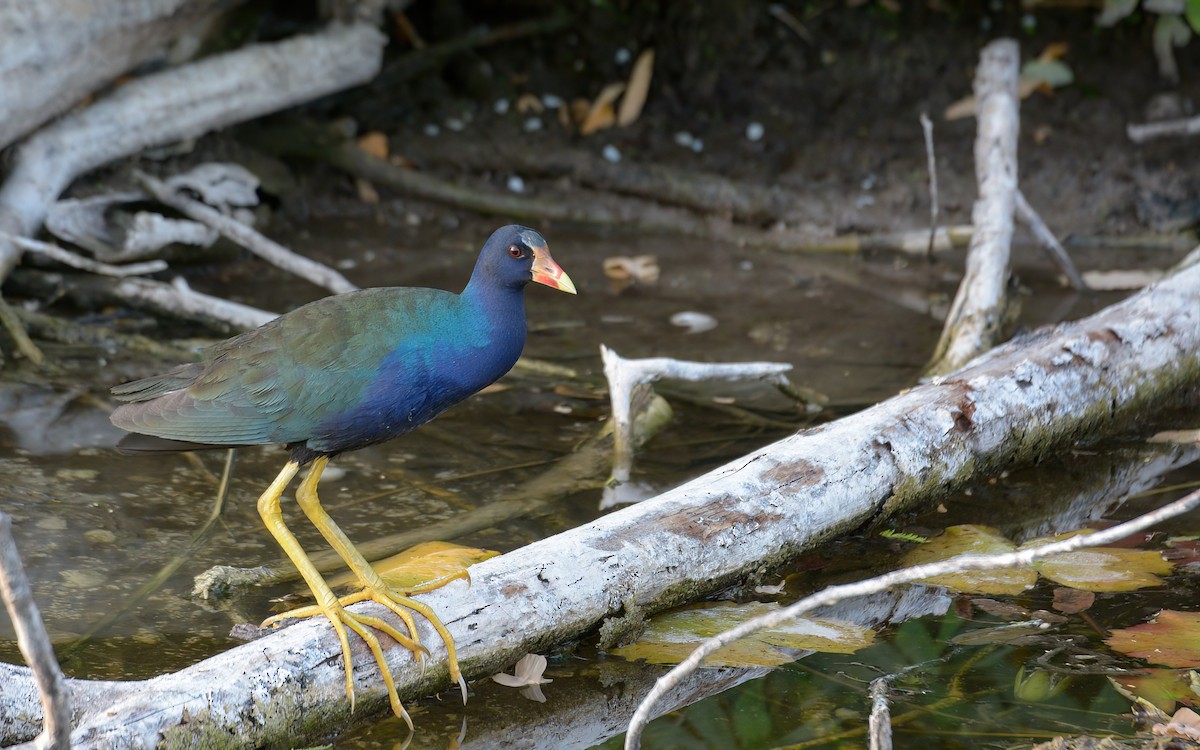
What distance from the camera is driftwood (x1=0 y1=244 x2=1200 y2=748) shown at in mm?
2475

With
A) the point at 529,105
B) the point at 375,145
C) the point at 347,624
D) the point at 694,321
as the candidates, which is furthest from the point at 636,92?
the point at 347,624

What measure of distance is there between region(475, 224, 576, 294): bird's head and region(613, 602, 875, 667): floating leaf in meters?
0.88

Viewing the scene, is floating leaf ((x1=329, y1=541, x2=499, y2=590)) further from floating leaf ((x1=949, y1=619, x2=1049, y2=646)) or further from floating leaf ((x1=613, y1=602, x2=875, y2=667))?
floating leaf ((x1=949, y1=619, x2=1049, y2=646))

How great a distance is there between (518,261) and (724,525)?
2.79 feet

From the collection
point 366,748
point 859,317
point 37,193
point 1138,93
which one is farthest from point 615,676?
point 1138,93

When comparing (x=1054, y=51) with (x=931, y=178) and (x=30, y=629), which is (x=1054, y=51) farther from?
(x=30, y=629)

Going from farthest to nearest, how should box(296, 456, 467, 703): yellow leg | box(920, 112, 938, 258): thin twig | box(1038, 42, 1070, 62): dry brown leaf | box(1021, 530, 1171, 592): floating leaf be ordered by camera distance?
box(1038, 42, 1070, 62): dry brown leaf
box(920, 112, 938, 258): thin twig
box(1021, 530, 1171, 592): floating leaf
box(296, 456, 467, 703): yellow leg

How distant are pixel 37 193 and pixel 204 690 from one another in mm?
3159

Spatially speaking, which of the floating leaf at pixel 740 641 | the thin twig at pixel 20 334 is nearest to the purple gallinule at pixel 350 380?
the floating leaf at pixel 740 641

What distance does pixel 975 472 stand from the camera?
379 cm

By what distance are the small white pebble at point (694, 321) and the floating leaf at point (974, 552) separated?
76.5 inches

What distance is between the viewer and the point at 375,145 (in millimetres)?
6660

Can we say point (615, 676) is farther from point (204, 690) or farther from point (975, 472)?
point (975, 472)

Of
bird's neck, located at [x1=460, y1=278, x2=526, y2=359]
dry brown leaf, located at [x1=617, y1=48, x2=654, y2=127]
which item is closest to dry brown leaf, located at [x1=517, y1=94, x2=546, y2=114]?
dry brown leaf, located at [x1=617, y1=48, x2=654, y2=127]
